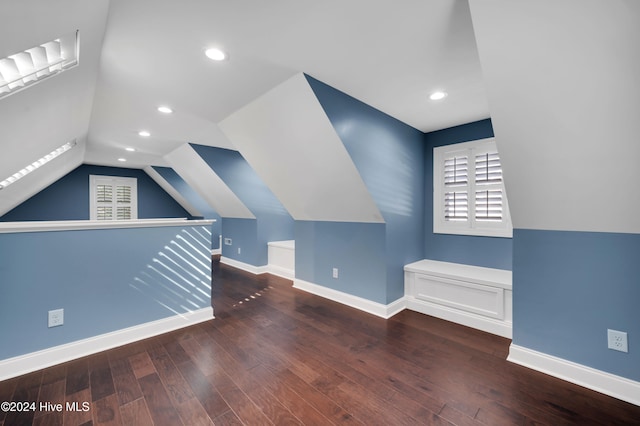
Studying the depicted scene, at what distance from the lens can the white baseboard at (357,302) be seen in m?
3.11

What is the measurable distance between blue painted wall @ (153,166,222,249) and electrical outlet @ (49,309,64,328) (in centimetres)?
505

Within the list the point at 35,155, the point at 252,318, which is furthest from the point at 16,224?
the point at 252,318

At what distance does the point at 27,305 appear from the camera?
2.00 m

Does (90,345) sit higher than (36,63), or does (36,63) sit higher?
(36,63)

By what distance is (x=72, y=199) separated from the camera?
252 inches

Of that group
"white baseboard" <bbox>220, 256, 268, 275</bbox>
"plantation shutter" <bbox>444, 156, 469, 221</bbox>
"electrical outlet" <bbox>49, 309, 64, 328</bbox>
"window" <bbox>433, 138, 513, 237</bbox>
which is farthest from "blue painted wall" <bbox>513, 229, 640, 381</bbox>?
"white baseboard" <bbox>220, 256, 268, 275</bbox>

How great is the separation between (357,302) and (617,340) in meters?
2.21

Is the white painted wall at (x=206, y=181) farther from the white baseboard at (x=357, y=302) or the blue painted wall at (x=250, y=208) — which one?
the white baseboard at (x=357, y=302)

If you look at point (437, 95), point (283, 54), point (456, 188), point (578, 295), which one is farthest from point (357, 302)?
point (283, 54)

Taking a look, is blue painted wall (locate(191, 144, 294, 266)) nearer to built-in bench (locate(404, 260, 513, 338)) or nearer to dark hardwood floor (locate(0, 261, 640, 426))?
dark hardwood floor (locate(0, 261, 640, 426))

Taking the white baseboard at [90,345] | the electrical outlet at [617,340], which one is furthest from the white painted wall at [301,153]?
the electrical outlet at [617,340]

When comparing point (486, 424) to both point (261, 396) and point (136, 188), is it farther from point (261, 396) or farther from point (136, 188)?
point (136, 188)

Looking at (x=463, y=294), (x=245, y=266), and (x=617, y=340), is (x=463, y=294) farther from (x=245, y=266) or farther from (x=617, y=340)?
(x=245, y=266)

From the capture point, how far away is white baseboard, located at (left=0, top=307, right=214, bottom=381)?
6.44 feet
